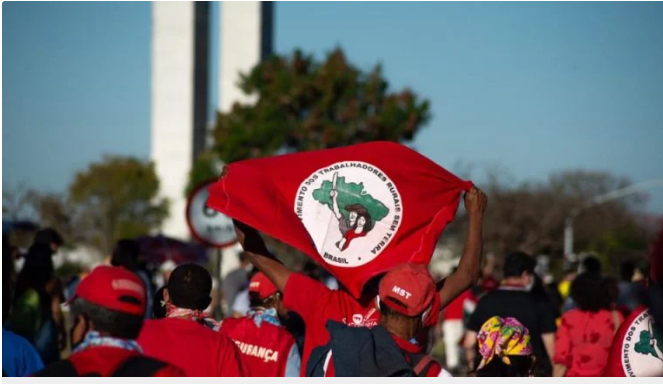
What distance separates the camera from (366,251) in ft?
20.8

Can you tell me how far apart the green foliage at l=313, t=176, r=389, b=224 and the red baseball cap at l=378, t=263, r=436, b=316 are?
1.71m

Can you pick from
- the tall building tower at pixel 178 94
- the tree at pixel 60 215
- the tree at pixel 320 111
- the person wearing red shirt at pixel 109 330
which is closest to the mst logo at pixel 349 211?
the person wearing red shirt at pixel 109 330

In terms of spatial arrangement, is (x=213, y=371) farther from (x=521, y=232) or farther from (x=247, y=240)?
(x=521, y=232)

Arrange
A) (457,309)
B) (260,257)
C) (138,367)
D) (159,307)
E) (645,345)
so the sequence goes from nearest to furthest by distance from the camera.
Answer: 1. (138,367)
2. (645,345)
3. (260,257)
4. (159,307)
5. (457,309)

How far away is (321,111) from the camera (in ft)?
127

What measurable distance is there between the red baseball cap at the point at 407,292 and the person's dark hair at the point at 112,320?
0.99 metres

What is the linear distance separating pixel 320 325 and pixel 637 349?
4.84 feet

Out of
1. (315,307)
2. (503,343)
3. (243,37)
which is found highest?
(243,37)

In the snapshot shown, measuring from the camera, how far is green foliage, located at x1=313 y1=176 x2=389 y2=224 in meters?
6.36

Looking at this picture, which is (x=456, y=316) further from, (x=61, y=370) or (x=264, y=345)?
(x=61, y=370)

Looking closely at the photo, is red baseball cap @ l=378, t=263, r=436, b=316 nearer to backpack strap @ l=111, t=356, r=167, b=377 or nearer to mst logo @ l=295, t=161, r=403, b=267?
backpack strap @ l=111, t=356, r=167, b=377

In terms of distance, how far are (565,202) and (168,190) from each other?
2964cm

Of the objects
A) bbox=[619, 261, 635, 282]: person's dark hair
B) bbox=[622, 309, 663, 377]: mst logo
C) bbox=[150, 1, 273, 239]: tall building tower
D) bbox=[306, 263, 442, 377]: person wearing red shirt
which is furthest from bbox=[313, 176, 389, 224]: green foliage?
bbox=[150, 1, 273, 239]: tall building tower

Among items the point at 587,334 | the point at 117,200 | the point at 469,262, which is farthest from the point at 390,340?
the point at 117,200
